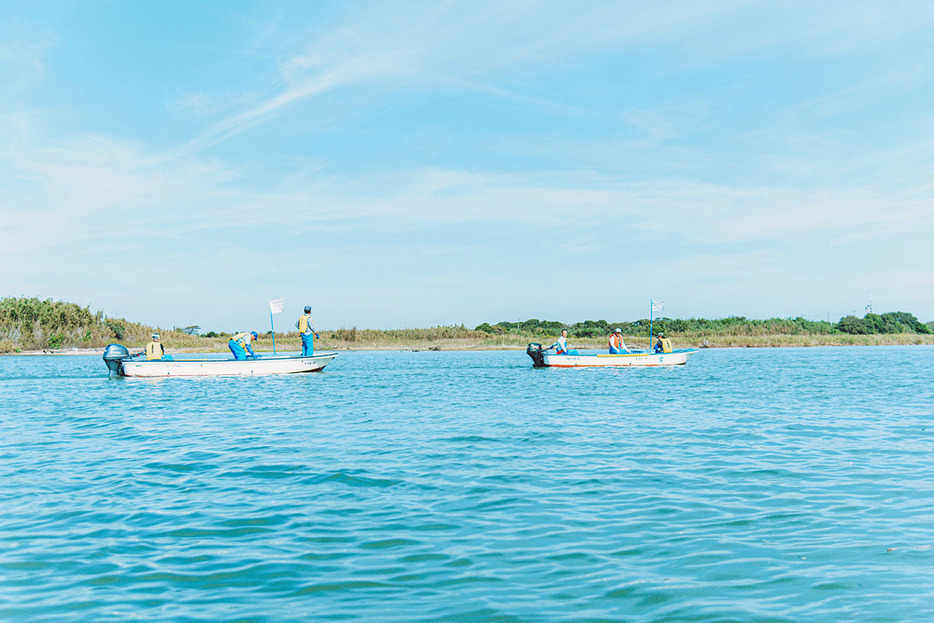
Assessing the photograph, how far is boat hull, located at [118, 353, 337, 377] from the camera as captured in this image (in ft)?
104

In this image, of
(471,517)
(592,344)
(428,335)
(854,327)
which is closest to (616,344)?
(592,344)

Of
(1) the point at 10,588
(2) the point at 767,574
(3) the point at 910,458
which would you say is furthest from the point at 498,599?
(3) the point at 910,458

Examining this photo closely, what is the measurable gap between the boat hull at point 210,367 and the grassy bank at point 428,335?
3093 centimetres

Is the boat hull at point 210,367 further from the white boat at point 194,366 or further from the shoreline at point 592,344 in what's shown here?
the shoreline at point 592,344

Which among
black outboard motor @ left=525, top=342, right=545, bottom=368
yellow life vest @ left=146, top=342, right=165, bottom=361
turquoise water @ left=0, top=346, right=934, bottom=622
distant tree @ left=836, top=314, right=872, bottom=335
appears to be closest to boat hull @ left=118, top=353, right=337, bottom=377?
yellow life vest @ left=146, top=342, right=165, bottom=361

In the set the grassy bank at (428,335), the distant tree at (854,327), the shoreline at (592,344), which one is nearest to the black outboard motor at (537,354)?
the grassy bank at (428,335)

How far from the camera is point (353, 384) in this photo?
2891 cm

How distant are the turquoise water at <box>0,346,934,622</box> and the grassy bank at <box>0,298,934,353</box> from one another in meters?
49.4

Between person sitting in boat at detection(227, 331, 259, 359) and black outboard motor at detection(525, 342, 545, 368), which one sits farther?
black outboard motor at detection(525, 342, 545, 368)

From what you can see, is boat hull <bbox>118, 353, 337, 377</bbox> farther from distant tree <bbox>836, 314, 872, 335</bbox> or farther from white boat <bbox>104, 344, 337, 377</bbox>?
distant tree <bbox>836, 314, 872, 335</bbox>

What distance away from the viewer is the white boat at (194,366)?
1251 inches

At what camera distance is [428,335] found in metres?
74.9

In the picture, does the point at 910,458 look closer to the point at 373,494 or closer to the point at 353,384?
the point at 373,494

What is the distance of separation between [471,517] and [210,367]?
26.5 meters
